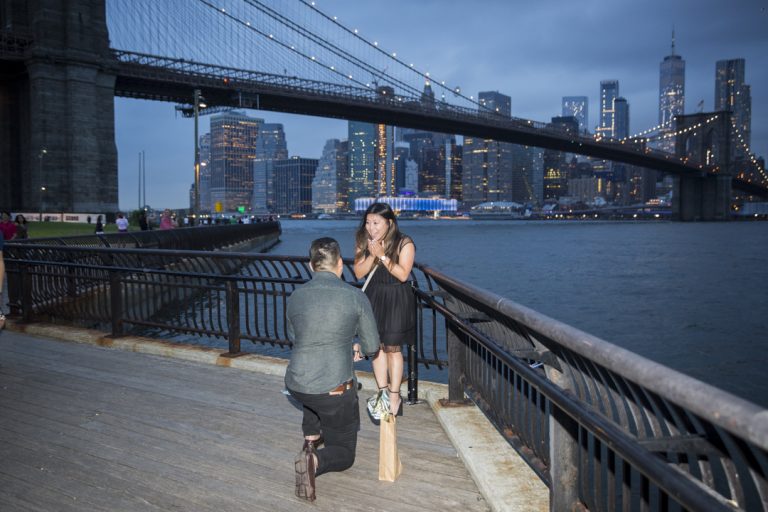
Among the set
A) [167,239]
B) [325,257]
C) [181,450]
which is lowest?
[181,450]

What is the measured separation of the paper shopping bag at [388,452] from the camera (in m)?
3.65

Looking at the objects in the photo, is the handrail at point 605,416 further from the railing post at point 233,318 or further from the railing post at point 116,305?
the railing post at point 116,305

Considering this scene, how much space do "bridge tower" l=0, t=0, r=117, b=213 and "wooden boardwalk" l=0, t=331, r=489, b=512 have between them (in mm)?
45317

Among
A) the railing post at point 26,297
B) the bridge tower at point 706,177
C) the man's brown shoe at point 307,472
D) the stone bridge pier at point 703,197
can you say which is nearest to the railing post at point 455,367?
the man's brown shoe at point 307,472

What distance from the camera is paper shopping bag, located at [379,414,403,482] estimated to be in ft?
12.0

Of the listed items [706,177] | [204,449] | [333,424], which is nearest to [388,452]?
[333,424]

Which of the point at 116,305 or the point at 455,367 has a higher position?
the point at 116,305

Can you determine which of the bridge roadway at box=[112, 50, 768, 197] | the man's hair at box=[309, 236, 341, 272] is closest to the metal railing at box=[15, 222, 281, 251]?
Answer: the man's hair at box=[309, 236, 341, 272]

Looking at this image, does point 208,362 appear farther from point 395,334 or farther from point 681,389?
point 681,389

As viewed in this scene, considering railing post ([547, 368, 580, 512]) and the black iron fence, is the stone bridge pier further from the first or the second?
railing post ([547, 368, 580, 512])

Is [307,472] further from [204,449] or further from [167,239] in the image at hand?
[167,239]

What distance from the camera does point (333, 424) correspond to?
378 cm

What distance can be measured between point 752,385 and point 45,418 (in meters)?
14.4

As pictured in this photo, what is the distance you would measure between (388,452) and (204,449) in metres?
1.38
